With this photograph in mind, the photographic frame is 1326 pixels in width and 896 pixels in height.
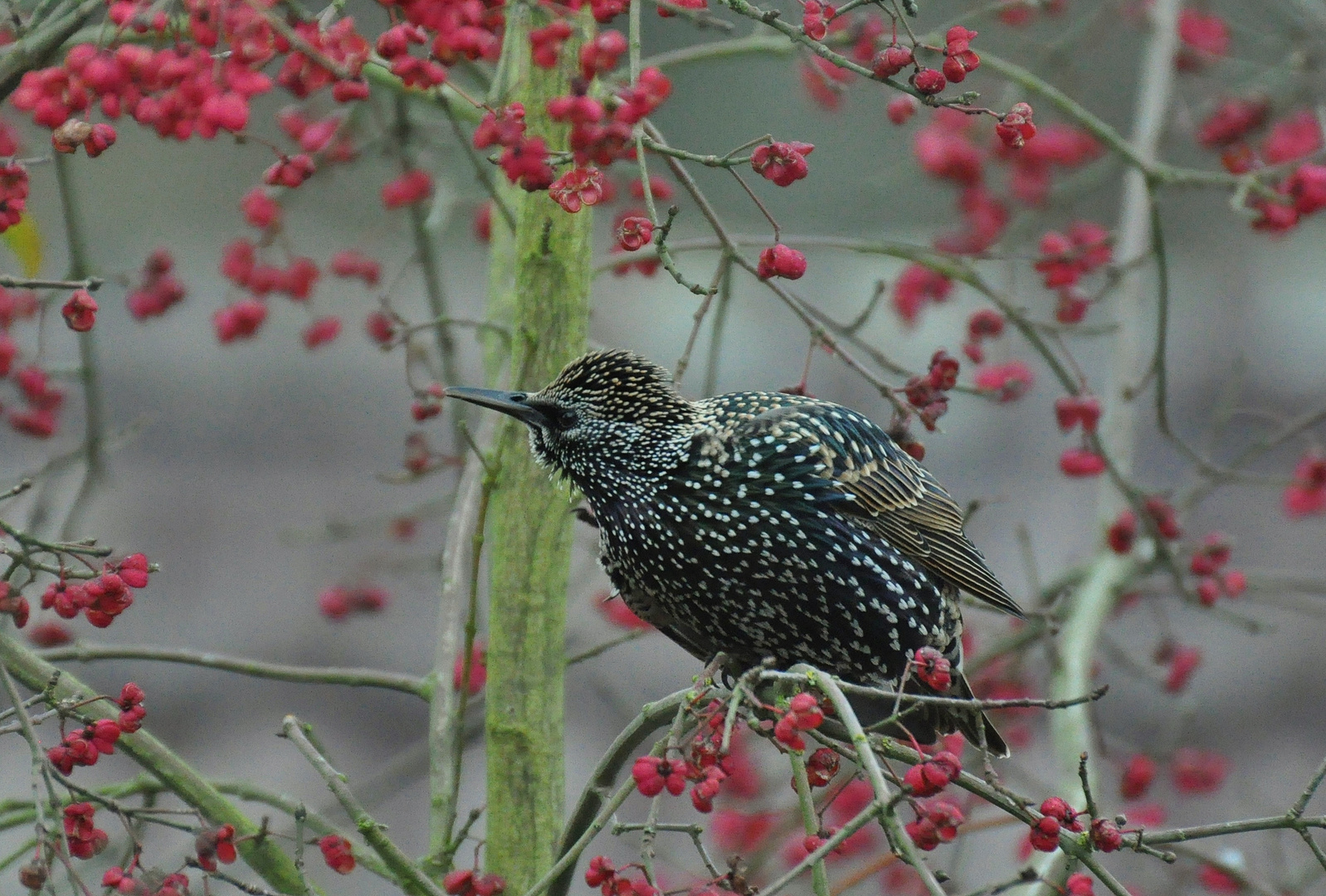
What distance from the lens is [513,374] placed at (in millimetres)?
3168

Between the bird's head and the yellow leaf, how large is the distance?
992 millimetres

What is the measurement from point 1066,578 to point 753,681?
2442 millimetres

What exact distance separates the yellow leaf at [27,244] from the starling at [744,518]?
3.04 ft

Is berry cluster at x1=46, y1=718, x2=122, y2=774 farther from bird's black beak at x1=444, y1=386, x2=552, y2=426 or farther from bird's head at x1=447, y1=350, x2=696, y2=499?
bird's head at x1=447, y1=350, x2=696, y2=499

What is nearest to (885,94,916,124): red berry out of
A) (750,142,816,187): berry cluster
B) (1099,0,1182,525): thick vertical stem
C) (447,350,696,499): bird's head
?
(447,350,696,499): bird's head

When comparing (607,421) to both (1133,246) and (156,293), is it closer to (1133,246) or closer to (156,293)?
(156,293)

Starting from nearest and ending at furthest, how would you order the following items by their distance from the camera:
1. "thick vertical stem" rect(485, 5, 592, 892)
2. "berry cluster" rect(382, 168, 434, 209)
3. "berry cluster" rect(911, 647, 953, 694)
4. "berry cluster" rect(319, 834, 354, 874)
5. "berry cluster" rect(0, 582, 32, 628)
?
1. "berry cluster" rect(0, 582, 32, 628)
2. "berry cluster" rect(911, 647, 953, 694)
3. "berry cluster" rect(319, 834, 354, 874)
4. "thick vertical stem" rect(485, 5, 592, 892)
5. "berry cluster" rect(382, 168, 434, 209)

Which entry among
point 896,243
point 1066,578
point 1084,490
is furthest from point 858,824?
point 1084,490

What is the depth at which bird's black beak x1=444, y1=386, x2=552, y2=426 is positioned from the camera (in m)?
2.95

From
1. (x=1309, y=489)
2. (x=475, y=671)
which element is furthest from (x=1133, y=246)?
(x=475, y=671)

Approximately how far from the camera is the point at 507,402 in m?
3.03

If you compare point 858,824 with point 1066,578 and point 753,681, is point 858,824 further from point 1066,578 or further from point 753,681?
point 1066,578

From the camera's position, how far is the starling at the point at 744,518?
316 centimetres

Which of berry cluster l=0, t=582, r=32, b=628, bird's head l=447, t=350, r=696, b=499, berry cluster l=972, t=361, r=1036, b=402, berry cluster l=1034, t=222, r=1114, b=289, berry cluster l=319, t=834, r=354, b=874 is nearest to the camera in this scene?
berry cluster l=0, t=582, r=32, b=628
